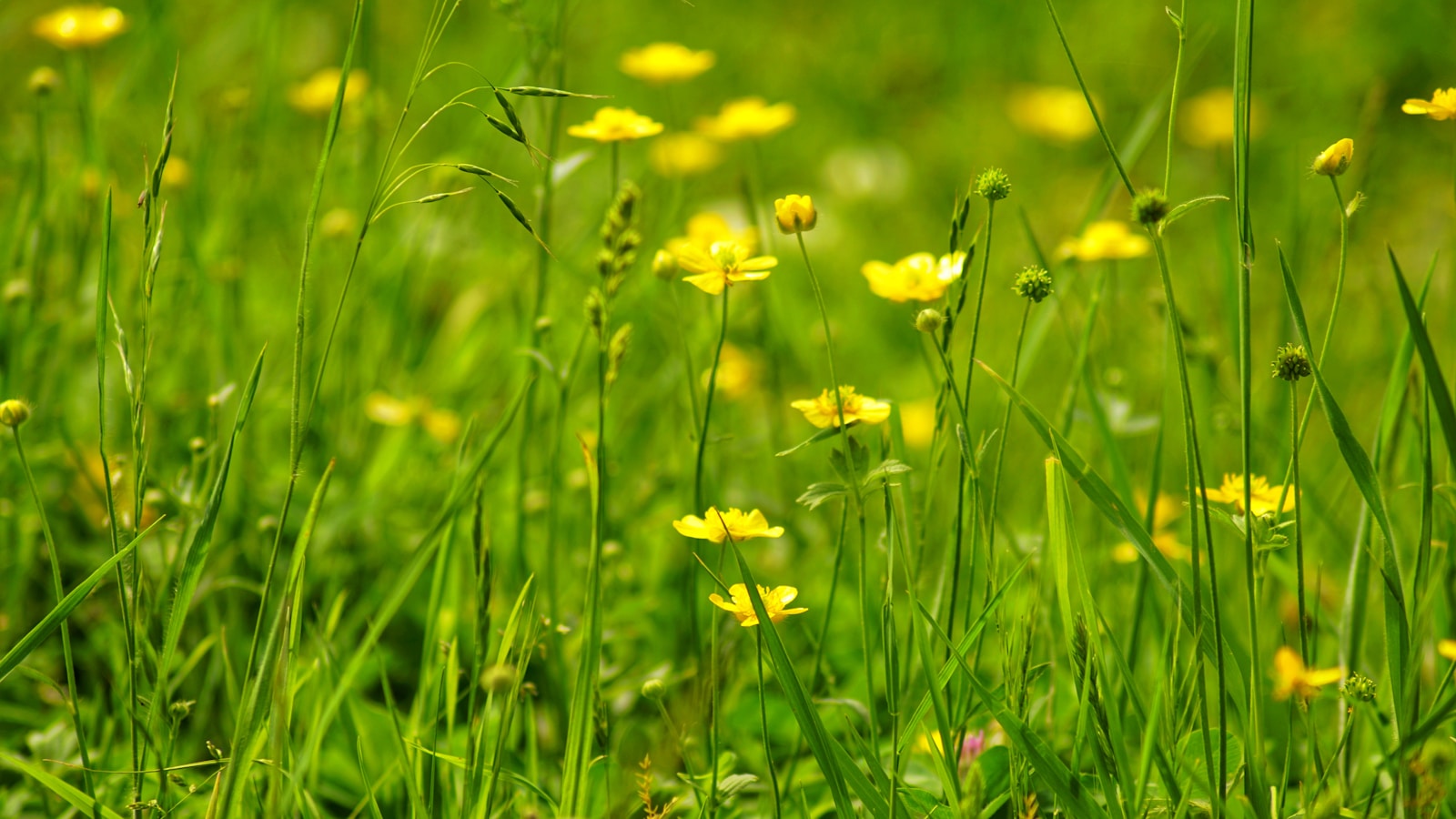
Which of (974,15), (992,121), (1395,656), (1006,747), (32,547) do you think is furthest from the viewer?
(974,15)

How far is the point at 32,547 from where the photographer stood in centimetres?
169

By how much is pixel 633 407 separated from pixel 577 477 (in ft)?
1.17

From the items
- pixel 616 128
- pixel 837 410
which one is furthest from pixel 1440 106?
pixel 616 128

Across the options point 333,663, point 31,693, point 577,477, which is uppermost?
point 333,663

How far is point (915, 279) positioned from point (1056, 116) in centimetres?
246

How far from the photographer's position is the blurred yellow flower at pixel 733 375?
2.02 meters

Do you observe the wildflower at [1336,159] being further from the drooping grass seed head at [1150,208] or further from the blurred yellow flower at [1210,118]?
the blurred yellow flower at [1210,118]

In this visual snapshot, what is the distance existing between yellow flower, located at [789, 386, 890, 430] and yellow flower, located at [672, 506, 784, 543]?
0.12 metres

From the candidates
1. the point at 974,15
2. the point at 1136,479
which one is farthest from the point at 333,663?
the point at 974,15

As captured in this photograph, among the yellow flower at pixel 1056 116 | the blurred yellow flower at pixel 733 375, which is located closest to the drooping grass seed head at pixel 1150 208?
the blurred yellow flower at pixel 733 375

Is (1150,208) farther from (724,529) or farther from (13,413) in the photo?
(13,413)

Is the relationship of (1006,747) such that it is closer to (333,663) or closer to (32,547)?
(333,663)

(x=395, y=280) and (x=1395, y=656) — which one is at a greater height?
(x=1395, y=656)

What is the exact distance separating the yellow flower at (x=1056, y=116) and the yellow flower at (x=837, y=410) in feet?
Answer: 8.42
